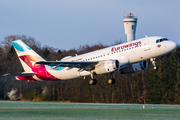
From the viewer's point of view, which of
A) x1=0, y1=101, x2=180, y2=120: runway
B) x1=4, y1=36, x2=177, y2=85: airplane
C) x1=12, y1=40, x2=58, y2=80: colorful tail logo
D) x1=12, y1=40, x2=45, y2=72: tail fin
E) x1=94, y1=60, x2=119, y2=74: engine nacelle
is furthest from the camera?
x1=12, y1=40, x2=45, y2=72: tail fin

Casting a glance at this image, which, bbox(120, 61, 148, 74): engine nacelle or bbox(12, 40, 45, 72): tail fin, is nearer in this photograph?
bbox(120, 61, 148, 74): engine nacelle

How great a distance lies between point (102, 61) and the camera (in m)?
40.2

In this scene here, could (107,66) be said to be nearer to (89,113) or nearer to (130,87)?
(89,113)

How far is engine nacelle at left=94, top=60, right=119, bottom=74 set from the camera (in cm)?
3866

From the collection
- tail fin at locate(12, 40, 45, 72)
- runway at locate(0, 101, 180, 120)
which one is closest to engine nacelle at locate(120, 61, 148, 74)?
runway at locate(0, 101, 180, 120)

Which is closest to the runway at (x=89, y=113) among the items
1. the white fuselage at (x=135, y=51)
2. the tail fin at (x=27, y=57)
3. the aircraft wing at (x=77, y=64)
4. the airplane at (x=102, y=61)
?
the airplane at (x=102, y=61)

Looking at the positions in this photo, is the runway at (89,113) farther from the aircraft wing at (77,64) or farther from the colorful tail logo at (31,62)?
the aircraft wing at (77,64)

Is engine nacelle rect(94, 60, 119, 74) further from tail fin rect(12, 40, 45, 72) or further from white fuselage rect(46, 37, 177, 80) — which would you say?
tail fin rect(12, 40, 45, 72)

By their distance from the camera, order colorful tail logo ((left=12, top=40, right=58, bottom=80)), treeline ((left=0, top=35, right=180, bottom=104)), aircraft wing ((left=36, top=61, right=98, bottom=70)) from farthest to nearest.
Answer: treeline ((left=0, top=35, right=180, bottom=104)) < colorful tail logo ((left=12, top=40, right=58, bottom=80)) < aircraft wing ((left=36, top=61, right=98, bottom=70))

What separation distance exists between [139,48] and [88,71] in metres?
7.90

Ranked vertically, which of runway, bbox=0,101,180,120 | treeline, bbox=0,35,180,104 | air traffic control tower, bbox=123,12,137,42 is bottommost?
runway, bbox=0,101,180,120

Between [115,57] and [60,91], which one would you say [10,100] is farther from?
[115,57]

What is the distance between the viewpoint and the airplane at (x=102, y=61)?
3785 centimetres

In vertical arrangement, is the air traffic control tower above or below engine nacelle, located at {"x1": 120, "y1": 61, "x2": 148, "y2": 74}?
above
